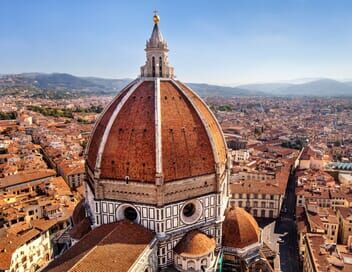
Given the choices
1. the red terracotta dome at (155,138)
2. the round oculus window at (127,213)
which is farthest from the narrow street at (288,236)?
the round oculus window at (127,213)

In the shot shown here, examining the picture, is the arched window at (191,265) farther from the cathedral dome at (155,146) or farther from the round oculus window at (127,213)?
the round oculus window at (127,213)

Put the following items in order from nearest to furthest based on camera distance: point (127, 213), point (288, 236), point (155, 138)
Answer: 1. point (155, 138)
2. point (127, 213)
3. point (288, 236)

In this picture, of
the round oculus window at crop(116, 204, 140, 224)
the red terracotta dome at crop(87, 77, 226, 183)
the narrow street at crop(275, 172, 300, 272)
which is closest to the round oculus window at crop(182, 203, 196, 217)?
the red terracotta dome at crop(87, 77, 226, 183)

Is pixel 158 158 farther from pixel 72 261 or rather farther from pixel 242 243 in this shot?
pixel 242 243

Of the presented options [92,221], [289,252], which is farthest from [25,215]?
[289,252]

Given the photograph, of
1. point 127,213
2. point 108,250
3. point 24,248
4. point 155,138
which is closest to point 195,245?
point 127,213

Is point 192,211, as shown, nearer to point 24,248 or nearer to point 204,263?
point 204,263
